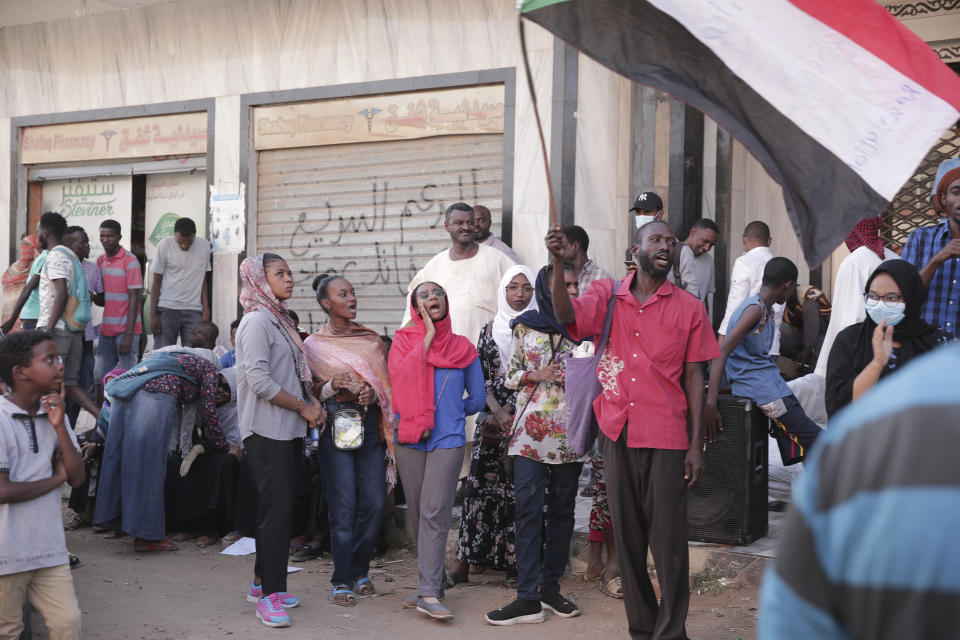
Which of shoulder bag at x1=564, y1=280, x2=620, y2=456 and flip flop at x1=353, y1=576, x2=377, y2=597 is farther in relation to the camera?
flip flop at x1=353, y1=576, x2=377, y2=597

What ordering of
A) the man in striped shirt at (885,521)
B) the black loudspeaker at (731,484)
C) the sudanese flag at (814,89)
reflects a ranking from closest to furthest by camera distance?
the man in striped shirt at (885,521), the sudanese flag at (814,89), the black loudspeaker at (731,484)

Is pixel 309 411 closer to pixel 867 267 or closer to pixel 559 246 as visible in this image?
pixel 559 246

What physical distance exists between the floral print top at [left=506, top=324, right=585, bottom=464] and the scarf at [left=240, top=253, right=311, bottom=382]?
120 cm

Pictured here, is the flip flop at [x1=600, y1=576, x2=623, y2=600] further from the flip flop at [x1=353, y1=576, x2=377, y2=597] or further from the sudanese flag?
the sudanese flag

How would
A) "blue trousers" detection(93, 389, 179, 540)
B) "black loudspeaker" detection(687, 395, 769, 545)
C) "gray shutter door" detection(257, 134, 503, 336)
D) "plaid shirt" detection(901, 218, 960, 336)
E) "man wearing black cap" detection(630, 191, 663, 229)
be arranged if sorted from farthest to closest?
"gray shutter door" detection(257, 134, 503, 336)
"man wearing black cap" detection(630, 191, 663, 229)
"blue trousers" detection(93, 389, 179, 540)
"black loudspeaker" detection(687, 395, 769, 545)
"plaid shirt" detection(901, 218, 960, 336)

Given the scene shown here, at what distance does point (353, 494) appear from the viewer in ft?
19.5

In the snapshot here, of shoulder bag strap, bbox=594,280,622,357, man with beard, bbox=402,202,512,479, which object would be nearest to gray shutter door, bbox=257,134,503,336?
man with beard, bbox=402,202,512,479

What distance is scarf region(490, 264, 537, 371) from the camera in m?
6.26

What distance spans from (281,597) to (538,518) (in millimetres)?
1449

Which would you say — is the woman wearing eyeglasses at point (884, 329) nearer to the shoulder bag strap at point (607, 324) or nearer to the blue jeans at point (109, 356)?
the shoulder bag strap at point (607, 324)

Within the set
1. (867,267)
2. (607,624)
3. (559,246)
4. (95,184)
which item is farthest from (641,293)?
(95,184)

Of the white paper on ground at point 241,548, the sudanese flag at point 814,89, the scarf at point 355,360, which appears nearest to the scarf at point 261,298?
the scarf at point 355,360

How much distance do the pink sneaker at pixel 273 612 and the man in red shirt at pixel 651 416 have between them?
1861mm

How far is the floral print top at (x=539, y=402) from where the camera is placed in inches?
220
